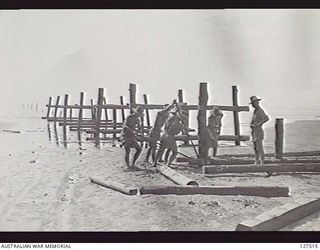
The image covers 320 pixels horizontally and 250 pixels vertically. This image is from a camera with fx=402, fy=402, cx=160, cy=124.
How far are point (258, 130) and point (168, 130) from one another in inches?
22.2

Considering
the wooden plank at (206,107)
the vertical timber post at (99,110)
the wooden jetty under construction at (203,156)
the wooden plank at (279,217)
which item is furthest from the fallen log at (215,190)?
the vertical timber post at (99,110)

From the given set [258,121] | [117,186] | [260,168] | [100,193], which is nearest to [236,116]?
[258,121]

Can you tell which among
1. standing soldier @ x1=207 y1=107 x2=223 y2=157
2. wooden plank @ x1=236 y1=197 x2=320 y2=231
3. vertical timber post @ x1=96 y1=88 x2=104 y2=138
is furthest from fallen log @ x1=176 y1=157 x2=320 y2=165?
→ vertical timber post @ x1=96 y1=88 x2=104 y2=138

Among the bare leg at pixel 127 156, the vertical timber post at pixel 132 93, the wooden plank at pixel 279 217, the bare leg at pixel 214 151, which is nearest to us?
the wooden plank at pixel 279 217

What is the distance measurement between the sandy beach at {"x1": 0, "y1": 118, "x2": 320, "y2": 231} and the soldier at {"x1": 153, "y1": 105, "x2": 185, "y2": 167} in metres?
0.08

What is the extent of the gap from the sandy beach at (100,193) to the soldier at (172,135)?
79 millimetres

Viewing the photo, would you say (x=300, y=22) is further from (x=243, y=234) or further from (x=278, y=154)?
(x=243, y=234)

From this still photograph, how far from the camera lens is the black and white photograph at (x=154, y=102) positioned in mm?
2252

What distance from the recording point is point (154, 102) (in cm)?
242

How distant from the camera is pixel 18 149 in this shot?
7.87 feet

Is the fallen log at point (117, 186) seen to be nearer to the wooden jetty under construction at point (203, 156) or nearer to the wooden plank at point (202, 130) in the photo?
the wooden jetty under construction at point (203, 156)

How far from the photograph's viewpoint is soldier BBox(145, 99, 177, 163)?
246 cm

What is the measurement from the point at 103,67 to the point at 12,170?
802mm

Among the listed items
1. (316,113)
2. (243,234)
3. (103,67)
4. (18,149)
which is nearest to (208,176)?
(243,234)
